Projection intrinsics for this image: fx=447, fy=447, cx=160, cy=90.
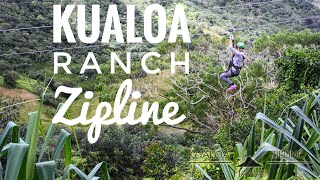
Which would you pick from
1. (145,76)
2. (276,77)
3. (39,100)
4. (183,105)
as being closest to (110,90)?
(145,76)

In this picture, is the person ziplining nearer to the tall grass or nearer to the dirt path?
the tall grass

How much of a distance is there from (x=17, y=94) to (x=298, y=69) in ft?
20.8

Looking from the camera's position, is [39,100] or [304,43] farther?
[304,43]

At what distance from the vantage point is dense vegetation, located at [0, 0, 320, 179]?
6.29 meters

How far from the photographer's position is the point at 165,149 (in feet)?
23.8

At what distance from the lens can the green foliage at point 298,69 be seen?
6.16 metres

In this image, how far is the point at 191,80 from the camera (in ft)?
25.9

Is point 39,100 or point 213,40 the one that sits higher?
point 39,100

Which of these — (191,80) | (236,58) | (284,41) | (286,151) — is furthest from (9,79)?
(286,151)

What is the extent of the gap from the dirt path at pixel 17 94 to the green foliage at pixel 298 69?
567 cm

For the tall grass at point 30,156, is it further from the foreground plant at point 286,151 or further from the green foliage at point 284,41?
the green foliage at point 284,41

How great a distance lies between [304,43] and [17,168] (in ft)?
29.5

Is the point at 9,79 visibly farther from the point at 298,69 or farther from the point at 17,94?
the point at 298,69

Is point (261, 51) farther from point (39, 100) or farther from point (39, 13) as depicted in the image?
point (39, 100)
